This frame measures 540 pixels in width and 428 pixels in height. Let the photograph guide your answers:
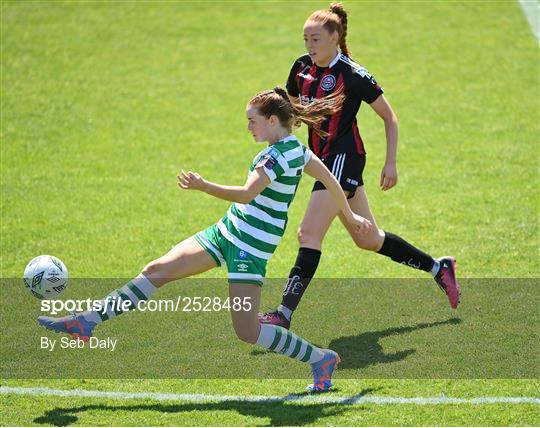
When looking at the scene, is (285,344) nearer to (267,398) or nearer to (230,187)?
(267,398)

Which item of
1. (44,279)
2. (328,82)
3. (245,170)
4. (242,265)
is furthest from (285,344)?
(245,170)

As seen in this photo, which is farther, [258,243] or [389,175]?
[389,175]

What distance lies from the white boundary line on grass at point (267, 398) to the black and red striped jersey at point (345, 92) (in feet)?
6.71

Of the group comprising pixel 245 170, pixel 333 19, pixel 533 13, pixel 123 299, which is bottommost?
pixel 123 299

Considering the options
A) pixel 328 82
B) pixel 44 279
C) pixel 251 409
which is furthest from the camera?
pixel 328 82

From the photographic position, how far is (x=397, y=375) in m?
6.67

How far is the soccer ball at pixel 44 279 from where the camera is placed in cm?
693

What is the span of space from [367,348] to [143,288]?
A: 6.12ft

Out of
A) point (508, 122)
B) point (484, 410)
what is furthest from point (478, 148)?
point (484, 410)

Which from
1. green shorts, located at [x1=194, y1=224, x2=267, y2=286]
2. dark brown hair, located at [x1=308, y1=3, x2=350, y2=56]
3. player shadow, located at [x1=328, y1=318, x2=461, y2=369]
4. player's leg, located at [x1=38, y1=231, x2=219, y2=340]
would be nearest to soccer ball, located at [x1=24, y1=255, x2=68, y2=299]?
player's leg, located at [x1=38, y1=231, x2=219, y2=340]

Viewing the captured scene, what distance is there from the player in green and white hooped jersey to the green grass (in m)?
0.41

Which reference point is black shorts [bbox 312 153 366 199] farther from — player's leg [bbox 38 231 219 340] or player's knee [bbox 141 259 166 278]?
player's knee [bbox 141 259 166 278]

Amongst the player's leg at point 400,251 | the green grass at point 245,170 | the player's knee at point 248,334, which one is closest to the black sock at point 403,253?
the player's leg at point 400,251

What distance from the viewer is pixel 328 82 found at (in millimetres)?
7473
